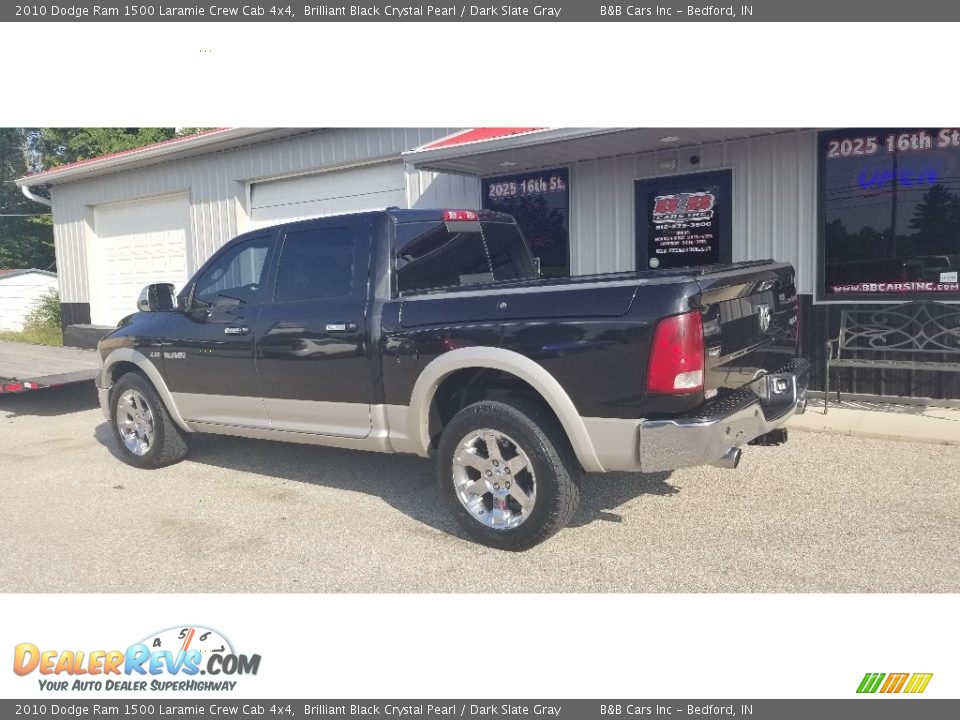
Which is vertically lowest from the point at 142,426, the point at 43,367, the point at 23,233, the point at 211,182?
the point at 142,426

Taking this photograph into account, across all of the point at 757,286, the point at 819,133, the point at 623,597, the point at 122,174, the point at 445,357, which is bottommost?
the point at 623,597

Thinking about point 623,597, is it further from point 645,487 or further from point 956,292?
point 956,292

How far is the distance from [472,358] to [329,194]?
8.48 metres

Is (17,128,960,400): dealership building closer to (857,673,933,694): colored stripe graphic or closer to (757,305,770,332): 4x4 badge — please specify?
(757,305,770,332): 4x4 badge

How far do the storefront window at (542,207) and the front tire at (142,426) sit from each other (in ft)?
16.3

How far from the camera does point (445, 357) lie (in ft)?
14.2

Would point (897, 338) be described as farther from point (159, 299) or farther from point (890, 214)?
point (159, 299)

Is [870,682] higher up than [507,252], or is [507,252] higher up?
[507,252]

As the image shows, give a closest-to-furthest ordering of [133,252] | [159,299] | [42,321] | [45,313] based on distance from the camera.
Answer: [159,299] → [133,252] → [42,321] → [45,313]

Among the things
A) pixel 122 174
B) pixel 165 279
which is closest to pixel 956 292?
pixel 165 279

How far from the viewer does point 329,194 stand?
11.9 meters

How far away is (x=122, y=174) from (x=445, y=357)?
43.1 ft

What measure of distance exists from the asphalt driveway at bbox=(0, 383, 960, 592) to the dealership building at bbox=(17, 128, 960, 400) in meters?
2.25

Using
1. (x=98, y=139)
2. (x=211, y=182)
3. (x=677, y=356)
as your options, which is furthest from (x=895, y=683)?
(x=98, y=139)
